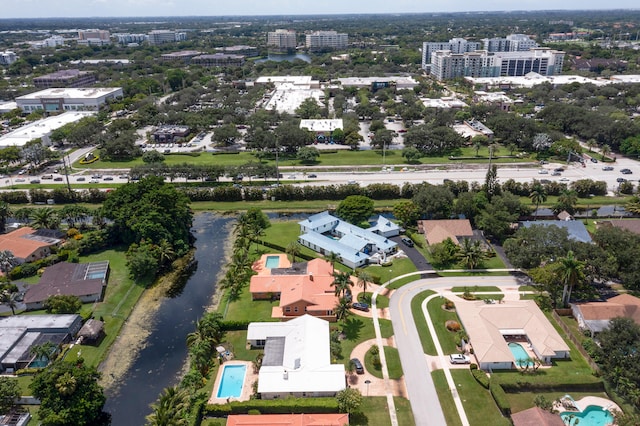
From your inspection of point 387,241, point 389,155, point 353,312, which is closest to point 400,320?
point 353,312

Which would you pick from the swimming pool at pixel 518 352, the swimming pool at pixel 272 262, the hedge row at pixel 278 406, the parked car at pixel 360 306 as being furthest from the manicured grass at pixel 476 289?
the hedge row at pixel 278 406

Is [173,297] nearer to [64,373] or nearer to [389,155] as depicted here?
[64,373]

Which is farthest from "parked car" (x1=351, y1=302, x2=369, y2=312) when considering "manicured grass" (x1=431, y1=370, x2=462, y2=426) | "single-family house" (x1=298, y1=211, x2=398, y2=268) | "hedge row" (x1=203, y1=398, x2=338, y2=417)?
"hedge row" (x1=203, y1=398, x2=338, y2=417)

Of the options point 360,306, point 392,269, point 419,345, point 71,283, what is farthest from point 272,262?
point 71,283

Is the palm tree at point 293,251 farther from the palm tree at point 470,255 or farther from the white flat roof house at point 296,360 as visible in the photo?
the palm tree at point 470,255

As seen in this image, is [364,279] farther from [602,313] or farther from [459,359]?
[602,313]

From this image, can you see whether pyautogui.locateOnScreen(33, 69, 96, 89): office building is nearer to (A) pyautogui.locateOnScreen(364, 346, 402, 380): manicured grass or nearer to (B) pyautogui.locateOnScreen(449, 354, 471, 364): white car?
(A) pyautogui.locateOnScreen(364, 346, 402, 380): manicured grass
